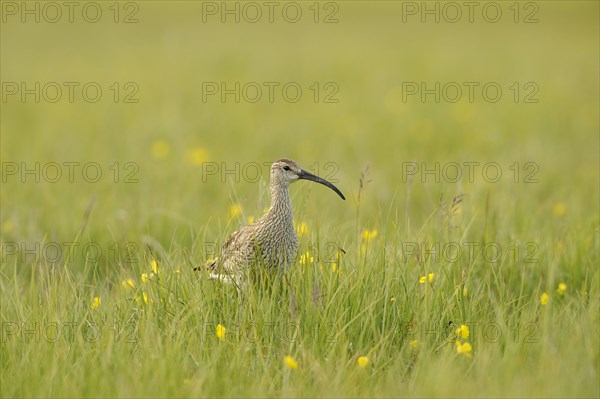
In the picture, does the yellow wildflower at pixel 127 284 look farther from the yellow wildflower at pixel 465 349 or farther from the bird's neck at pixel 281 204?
the yellow wildflower at pixel 465 349

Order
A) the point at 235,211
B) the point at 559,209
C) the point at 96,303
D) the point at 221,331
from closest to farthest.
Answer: the point at 221,331 < the point at 96,303 < the point at 235,211 < the point at 559,209

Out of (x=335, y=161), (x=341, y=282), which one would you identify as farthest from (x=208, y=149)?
(x=341, y=282)

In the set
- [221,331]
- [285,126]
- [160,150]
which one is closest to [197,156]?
[160,150]

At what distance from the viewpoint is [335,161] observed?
36.4 feet

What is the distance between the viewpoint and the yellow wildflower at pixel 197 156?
35.3 ft

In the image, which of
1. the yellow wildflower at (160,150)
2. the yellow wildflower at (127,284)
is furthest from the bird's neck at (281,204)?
the yellow wildflower at (160,150)

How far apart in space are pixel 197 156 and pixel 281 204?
5.39 meters

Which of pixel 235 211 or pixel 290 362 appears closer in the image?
pixel 290 362

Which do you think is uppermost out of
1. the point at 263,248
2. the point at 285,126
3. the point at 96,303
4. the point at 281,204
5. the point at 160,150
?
the point at 285,126

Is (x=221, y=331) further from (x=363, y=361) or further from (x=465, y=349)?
(x=465, y=349)

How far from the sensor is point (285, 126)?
1249 centimetres

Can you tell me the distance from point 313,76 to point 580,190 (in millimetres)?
7723

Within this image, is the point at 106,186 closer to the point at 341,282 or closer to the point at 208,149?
the point at 208,149

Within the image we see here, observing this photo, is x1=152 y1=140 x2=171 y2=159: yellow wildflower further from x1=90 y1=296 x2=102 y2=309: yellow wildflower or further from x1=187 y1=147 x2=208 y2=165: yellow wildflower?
x1=90 y1=296 x2=102 y2=309: yellow wildflower
